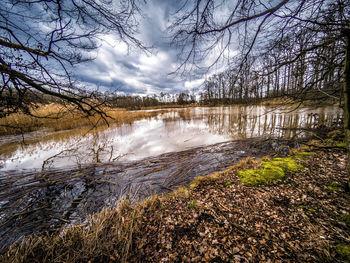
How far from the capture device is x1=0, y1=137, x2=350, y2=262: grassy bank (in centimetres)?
171

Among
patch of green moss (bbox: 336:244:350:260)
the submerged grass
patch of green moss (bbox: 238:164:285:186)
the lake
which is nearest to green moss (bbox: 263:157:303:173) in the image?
patch of green moss (bbox: 238:164:285:186)

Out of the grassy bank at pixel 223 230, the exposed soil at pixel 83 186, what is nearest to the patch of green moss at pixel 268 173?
the grassy bank at pixel 223 230

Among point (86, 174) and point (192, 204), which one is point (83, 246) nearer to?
point (192, 204)

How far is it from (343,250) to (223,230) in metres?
1.49

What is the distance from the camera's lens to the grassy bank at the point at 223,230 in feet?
5.60

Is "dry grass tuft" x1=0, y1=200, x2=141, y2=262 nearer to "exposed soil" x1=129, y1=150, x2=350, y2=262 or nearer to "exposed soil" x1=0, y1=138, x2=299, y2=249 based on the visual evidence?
"exposed soil" x1=129, y1=150, x2=350, y2=262

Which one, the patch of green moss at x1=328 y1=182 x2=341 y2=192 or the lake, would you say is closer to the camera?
the patch of green moss at x1=328 y1=182 x2=341 y2=192

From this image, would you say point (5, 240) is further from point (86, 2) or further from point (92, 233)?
point (86, 2)

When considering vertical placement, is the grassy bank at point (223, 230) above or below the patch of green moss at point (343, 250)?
below

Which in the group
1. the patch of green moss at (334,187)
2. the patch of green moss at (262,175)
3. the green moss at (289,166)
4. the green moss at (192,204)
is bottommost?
the green moss at (192,204)

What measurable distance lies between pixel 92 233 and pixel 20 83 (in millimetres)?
3447

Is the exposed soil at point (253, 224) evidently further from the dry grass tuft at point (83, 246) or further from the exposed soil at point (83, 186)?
the exposed soil at point (83, 186)

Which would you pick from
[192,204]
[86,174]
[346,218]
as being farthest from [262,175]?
[86,174]

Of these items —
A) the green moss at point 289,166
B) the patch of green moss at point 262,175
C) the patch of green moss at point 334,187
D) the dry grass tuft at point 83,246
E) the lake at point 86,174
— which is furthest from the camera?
the green moss at point 289,166
